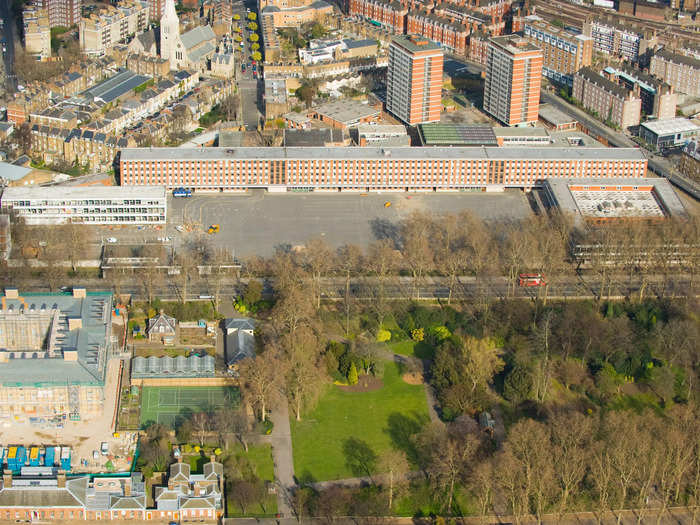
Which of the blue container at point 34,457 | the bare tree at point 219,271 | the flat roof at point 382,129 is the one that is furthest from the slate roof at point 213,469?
the flat roof at point 382,129

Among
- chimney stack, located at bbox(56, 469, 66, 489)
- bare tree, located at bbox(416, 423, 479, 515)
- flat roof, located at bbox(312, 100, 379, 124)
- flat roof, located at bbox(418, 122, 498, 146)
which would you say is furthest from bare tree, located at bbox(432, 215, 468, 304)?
chimney stack, located at bbox(56, 469, 66, 489)

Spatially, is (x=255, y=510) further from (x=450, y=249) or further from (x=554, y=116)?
(x=554, y=116)

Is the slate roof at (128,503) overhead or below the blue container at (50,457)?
below

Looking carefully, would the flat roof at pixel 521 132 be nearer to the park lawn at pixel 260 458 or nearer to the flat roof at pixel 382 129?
the flat roof at pixel 382 129

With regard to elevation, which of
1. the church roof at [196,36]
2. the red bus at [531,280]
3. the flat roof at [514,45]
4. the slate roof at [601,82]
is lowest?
the red bus at [531,280]

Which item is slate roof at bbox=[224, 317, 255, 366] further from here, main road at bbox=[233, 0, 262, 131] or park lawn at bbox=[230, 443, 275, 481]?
main road at bbox=[233, 0, 262, 131]

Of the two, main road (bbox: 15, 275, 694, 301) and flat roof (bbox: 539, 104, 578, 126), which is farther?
flat roof (bbox: 539, 104, 578, 126)

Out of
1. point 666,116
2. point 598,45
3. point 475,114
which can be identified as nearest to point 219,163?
point 475,114
